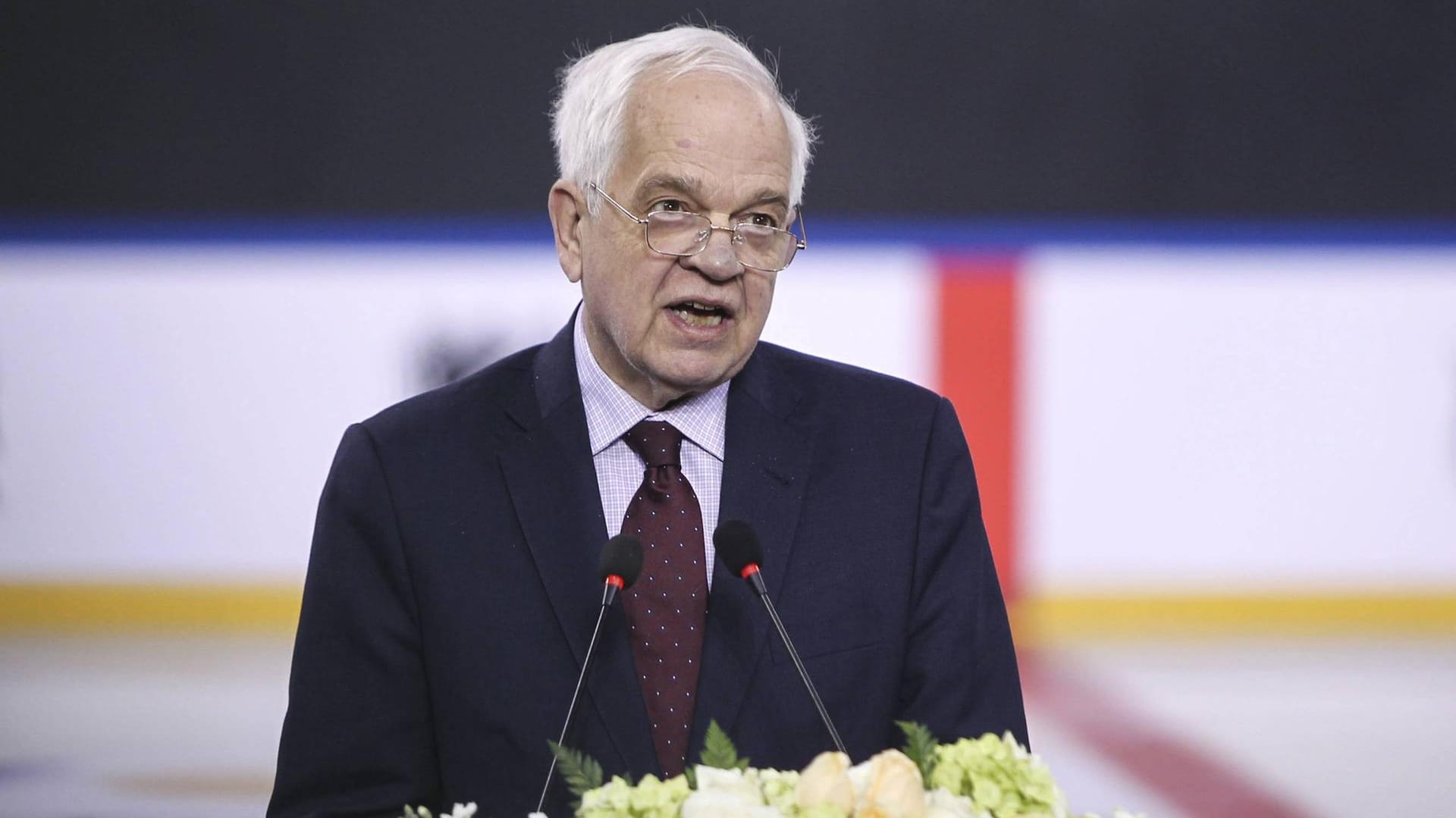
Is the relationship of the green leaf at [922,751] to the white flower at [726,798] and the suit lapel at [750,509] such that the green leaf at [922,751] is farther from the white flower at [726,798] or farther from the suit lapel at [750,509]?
the suit lapel at [750,509]

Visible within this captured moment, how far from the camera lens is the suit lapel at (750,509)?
1389 millimetres

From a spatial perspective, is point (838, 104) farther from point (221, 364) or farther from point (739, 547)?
point (739, 547)

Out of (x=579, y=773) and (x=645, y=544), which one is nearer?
(x=579, y=773)

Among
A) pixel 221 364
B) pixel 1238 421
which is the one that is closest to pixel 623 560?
pixel 221 364

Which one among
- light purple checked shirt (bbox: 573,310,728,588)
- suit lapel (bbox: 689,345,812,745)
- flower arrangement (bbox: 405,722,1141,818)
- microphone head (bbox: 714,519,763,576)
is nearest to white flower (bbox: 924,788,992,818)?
flower arrangement (bbox: 405,722,1141,818)

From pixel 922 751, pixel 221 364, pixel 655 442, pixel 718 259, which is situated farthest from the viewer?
pixel 221 364

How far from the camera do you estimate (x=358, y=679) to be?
1399mm

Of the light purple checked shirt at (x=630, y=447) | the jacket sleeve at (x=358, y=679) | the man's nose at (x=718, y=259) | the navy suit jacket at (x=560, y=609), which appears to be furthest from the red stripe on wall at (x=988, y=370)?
the jacket sleeve at (x=358, y=679)

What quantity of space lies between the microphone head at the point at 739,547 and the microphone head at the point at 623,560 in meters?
0.08

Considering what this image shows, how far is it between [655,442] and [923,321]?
3.78ft

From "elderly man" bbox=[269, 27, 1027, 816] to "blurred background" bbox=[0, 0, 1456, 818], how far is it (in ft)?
3.28

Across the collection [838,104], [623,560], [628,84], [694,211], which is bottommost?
[623,560]

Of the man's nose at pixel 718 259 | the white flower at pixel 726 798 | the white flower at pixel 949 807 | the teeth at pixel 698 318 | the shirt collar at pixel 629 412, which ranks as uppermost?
the man's nose at pixel 718 259

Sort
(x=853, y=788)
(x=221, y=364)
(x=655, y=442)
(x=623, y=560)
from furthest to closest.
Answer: (x=221, y=364) → (x=655, y=442) → (x=623, y=560) → (x=853, y=788)
